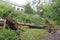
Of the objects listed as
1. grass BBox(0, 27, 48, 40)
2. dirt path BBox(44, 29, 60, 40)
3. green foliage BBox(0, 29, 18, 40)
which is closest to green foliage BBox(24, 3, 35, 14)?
grass BBox(0, 27, 48, 40)

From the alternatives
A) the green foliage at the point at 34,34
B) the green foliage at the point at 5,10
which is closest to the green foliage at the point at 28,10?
the green foliage at the point at 5,10

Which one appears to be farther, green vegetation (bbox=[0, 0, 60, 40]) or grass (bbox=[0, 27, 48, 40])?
green vegetation (bbox=[0, 0, 60, 40])

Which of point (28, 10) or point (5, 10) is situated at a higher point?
point (5, 10)

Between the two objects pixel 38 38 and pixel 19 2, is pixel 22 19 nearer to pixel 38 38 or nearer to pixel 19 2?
pixel 38 38

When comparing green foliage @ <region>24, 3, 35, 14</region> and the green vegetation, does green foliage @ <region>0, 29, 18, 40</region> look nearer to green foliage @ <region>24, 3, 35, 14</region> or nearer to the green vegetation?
the green vegetation

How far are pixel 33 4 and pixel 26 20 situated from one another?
10.2m

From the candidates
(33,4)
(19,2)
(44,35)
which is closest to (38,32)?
(44,35)

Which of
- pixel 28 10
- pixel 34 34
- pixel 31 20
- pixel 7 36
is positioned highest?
pixel 7 36

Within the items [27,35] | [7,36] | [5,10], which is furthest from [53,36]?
[5,10]

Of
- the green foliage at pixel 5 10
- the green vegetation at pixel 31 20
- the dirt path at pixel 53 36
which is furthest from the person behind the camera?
the green foliage at pixel 5 10

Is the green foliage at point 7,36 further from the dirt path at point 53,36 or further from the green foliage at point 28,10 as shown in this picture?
the green foliage at point 28,10

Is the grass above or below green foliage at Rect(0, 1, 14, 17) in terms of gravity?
below

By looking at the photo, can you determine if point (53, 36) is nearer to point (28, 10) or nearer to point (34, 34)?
point (34, 34)

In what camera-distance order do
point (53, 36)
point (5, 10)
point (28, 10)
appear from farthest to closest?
point (28, 10) → point (5, 10) → point (53, 36)
